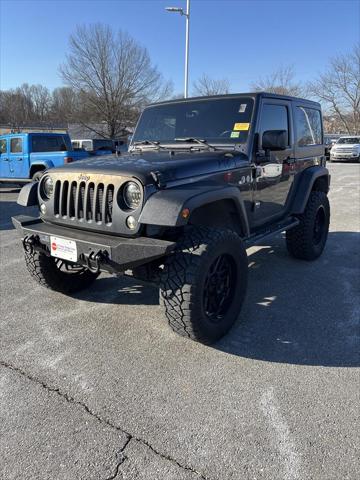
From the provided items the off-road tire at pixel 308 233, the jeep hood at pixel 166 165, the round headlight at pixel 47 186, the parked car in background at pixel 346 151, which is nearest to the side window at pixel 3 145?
the round headlight at pixel 47 186

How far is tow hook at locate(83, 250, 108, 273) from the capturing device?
2.82 m

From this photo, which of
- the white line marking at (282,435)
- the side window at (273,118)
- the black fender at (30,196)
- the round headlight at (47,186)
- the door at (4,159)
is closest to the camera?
the white line marking at (282,435)

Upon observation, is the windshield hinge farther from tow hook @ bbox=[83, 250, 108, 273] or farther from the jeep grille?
tow hook @ bbox=[83, 250, 108, 273]

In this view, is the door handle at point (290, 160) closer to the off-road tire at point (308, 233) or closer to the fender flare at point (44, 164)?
the off-road tire at point (308, 233)

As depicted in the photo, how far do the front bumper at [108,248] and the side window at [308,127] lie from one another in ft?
9.95

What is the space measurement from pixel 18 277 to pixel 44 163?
792 centimetres

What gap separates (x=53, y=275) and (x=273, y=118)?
2.88m

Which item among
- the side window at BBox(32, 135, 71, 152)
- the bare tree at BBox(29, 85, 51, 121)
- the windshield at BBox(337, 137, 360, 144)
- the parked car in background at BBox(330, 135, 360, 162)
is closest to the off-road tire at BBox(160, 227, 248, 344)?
the side window at BBox(32, 135, 71, 152)

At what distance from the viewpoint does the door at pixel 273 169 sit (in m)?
4.03

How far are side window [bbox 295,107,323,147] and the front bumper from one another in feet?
9.95

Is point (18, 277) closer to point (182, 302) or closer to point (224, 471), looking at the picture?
point (182, 302)

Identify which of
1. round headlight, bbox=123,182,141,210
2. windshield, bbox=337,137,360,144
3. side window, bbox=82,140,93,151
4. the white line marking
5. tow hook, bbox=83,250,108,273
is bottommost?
the white line marking

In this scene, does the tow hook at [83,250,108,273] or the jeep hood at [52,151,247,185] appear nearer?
the tow hook at [83,250,108,273]

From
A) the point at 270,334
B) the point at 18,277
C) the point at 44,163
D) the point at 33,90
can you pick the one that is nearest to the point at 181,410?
the point at 270,334
